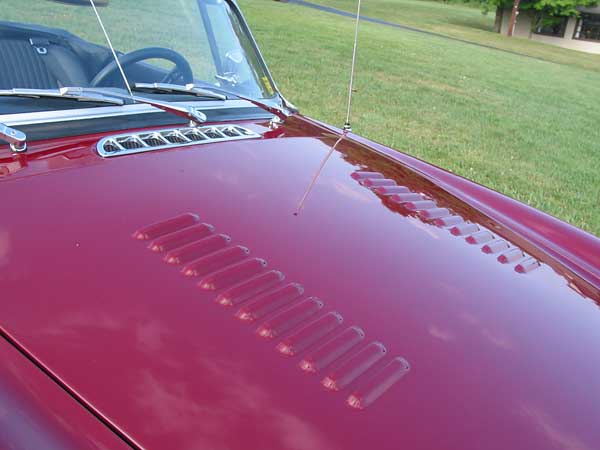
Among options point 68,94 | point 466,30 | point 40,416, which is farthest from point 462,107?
point 466,30

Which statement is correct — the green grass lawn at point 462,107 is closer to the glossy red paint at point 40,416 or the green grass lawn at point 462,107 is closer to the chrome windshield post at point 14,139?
the chrome windshield post at point 14,139

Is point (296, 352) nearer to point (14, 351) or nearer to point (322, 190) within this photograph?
point (14, 351)

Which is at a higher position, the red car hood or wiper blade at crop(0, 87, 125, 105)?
wiper blade at crop(0, 87, 125, 105)

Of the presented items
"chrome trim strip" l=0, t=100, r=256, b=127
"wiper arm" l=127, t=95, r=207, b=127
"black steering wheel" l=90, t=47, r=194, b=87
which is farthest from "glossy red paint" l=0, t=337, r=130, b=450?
"black steering wheel" l=90, t=47, r=194, b=87

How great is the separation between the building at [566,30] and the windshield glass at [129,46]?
38.8 metres

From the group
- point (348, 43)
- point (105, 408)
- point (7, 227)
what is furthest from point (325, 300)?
point (348, 43)

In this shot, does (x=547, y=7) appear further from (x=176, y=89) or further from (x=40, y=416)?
(x=40, y=416)

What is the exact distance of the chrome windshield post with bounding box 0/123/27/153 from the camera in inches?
64.3

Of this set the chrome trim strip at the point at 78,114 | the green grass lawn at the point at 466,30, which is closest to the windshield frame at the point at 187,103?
the chrome trim strip at the point at 78,114

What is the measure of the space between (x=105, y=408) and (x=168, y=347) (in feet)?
0.54

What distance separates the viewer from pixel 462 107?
34.1 feet

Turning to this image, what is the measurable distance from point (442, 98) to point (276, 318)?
33.9 ft

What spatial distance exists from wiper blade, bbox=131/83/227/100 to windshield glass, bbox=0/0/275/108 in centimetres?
5

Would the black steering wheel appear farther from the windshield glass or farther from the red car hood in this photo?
the red car hood
